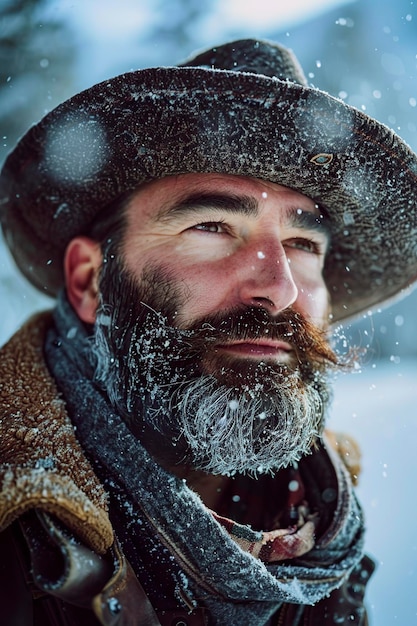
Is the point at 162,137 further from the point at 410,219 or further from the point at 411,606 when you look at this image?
the point at 411,606

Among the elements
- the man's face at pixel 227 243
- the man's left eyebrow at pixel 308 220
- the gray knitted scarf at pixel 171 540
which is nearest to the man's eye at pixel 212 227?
the man's face at pixel 227 243

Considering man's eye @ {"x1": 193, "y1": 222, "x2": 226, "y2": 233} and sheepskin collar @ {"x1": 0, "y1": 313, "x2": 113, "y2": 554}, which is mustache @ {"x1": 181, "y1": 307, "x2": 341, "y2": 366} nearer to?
man's eye @ {"x1": 193, "y1": 222, "x2": 226, "y2": 233}

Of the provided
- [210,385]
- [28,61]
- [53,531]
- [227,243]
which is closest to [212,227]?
[227,243]

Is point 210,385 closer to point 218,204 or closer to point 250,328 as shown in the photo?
point 250,328

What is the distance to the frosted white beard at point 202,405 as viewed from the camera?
1.41 metres

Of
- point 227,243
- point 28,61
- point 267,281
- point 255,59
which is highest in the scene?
point 28,61

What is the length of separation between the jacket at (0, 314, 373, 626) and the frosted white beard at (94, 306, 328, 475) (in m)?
0.22

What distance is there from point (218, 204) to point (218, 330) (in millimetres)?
371

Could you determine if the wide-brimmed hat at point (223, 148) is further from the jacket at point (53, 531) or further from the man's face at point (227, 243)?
the jacket at point (53, 531)

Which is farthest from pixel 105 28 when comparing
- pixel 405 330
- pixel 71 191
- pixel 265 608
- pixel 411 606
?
pixel 405 330

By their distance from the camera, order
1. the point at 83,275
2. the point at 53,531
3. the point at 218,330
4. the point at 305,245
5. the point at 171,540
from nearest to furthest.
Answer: the point at 53,531 → the point at 171,540 → the point at 218,330 → the point at 305,245 → the point at 83,275

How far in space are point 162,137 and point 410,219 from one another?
88cm

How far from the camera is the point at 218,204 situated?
1.50 metres

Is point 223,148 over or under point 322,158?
over
